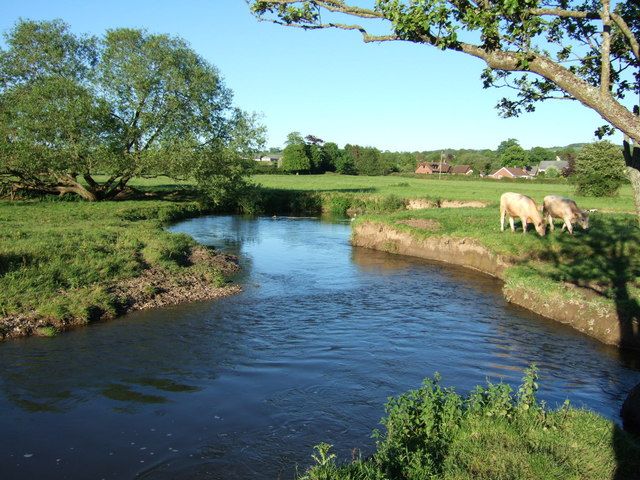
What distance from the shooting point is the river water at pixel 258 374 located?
27.9ft

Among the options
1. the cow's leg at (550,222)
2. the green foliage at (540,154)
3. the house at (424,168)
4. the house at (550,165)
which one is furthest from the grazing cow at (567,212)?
the green foliage at (540,154)

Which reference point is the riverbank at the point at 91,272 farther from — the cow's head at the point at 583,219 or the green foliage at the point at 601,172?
the green foliage at the point at 601,172

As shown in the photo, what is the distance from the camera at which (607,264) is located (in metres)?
19.7

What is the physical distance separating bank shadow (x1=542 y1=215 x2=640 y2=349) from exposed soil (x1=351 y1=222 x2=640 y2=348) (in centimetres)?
34

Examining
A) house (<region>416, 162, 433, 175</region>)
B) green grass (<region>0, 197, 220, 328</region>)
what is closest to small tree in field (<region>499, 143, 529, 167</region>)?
house (<region>416, 162, 433, 175</region>)

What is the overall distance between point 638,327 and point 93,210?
28.9m

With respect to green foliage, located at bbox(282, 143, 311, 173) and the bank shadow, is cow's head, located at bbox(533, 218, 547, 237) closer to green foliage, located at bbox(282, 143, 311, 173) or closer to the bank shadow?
the bank shadow

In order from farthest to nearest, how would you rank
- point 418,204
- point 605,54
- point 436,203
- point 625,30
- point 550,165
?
1. point 550,165
2. point 418,204
3. point 436,203
4. point 625,30
5. point 605,54

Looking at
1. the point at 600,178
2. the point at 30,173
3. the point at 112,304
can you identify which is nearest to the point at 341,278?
the point at 112,304

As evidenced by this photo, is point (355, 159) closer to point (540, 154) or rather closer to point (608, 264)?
A: point (540, 154)

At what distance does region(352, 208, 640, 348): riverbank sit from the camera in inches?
594

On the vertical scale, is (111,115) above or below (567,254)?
above

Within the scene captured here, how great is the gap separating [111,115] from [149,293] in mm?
26034

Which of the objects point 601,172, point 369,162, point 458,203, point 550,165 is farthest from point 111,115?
point 550,165
